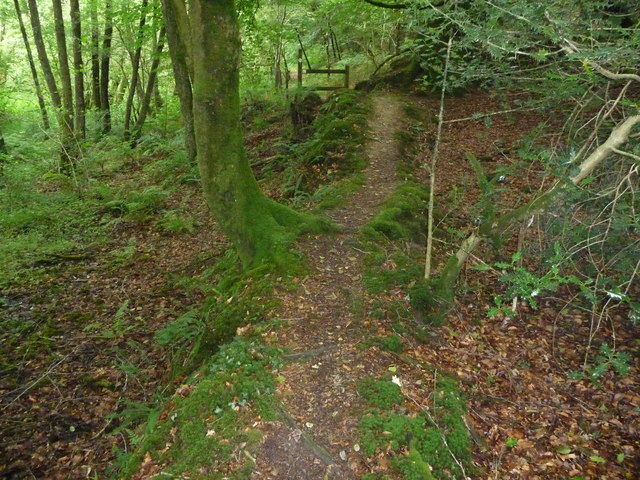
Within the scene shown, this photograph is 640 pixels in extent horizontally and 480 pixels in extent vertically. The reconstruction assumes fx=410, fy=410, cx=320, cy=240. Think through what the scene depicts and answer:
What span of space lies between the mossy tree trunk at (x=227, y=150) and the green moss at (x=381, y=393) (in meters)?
2.27

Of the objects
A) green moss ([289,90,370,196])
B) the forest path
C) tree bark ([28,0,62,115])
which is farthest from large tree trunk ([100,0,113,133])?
the forest path

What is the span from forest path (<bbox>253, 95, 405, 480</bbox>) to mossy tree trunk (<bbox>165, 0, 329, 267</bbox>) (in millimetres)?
523

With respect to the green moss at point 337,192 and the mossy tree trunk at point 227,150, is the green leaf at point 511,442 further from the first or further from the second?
the green moss at point 337,192

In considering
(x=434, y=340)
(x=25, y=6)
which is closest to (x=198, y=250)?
(x=434, y=340)

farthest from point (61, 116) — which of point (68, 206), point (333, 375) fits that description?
point (333, 375)

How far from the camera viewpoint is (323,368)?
4.33 meters

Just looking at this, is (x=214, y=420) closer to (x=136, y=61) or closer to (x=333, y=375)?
(x=333, y=375)

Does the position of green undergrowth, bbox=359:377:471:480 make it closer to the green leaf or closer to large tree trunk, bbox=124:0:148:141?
the green leaf

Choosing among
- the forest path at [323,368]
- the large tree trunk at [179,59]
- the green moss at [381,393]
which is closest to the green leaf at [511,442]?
the green moss at [381,393]

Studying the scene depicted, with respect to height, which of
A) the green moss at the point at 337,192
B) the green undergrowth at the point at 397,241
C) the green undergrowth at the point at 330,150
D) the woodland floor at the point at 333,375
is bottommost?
the woodland floor at the point at 333,375

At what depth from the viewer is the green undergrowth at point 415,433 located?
347 cm

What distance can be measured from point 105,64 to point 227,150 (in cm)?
1463

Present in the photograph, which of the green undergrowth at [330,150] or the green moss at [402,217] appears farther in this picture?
the green undergrowth at [330,150]

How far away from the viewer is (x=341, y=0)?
1498cm
